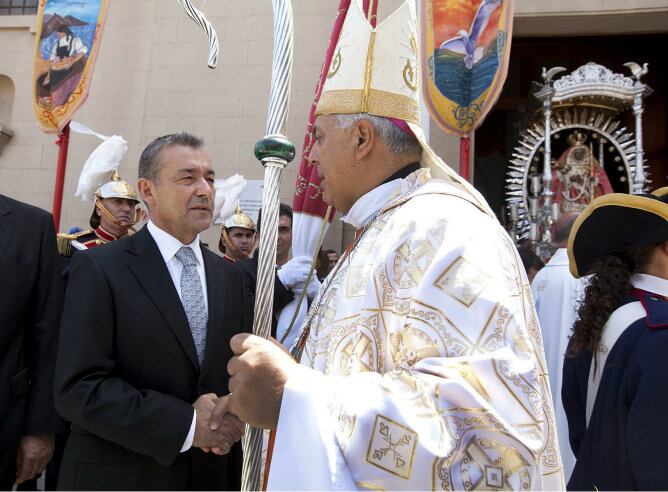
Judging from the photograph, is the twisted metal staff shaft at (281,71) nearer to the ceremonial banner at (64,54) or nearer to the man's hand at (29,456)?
the man's hand at (29,456)

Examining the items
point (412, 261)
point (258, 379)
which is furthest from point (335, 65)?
point (258, 379)

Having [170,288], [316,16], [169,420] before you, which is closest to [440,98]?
[316,16]

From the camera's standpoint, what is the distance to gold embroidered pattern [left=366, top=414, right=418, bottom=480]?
116cm

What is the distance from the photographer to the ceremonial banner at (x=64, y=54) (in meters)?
6.54

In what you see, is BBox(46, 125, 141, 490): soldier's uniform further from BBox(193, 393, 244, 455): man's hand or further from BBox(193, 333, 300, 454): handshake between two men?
BBox(193, 333, 300, 454): handshake between two men

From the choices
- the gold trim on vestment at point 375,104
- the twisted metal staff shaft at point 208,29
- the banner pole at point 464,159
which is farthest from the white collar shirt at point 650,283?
Result: the banner pole at point 464,159

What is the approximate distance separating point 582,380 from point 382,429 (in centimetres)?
162

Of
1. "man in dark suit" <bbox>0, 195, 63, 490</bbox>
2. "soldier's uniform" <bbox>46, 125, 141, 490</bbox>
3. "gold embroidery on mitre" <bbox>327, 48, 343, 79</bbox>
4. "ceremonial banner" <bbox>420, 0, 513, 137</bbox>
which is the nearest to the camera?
"gold embroidery on mitre" <bbox>327, 48, 343, 79</bbox>

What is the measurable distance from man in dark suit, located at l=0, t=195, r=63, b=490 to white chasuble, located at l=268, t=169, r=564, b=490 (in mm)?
1641

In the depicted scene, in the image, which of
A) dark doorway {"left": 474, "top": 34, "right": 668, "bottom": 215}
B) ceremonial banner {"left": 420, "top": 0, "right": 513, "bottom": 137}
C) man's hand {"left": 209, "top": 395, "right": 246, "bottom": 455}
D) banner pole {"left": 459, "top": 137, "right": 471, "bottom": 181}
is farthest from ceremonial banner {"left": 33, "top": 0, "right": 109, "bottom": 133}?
man's hand {"left": 209, "top": 395, "right": 246, "bottom": 455}

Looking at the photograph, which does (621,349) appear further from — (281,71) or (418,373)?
(281,71)

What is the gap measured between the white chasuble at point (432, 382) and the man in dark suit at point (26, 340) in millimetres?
1641

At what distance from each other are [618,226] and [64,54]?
20.2 feet

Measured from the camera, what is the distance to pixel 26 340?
8.56ft
